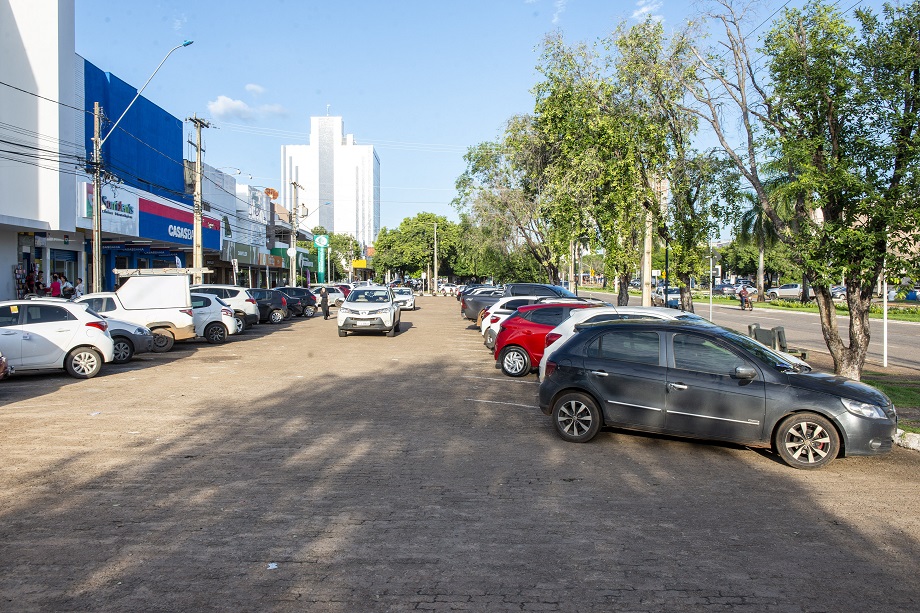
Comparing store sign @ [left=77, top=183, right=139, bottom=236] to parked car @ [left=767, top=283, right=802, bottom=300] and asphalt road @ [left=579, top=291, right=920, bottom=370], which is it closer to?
asphalt road @ [left=579, top=291, right=920, bottom=370]

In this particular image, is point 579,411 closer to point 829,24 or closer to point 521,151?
Result: point 829,24

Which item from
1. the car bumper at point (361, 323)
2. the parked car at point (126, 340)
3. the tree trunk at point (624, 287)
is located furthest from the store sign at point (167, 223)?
the tree trunk at point (624, 287)

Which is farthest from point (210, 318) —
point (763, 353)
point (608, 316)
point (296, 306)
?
point (763, 353)

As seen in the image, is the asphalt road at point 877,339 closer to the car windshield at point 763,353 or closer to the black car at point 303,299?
the car windshield at point 763,353

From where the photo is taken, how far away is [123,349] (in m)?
16.4

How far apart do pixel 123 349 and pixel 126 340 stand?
0.25 metres

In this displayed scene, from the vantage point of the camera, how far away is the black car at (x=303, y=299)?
36.7 metres

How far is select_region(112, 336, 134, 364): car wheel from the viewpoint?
16.3 m

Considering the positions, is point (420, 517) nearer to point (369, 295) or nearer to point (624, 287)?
point (369, 295)

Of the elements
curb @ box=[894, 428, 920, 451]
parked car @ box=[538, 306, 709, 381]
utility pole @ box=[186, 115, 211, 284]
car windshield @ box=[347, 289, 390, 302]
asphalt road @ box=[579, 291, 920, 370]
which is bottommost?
curb @ box=[894, 428, 920, 451]

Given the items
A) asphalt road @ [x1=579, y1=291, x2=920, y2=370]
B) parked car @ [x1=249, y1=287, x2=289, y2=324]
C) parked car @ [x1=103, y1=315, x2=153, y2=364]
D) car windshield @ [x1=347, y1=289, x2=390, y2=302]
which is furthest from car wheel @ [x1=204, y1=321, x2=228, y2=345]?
asphalt road @ [x1=579, y1=291, x2=920, y2=370]

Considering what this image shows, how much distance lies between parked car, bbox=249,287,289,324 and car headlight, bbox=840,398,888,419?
2683cm

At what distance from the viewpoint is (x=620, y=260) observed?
22375 mm

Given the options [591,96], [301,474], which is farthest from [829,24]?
[301,474]
